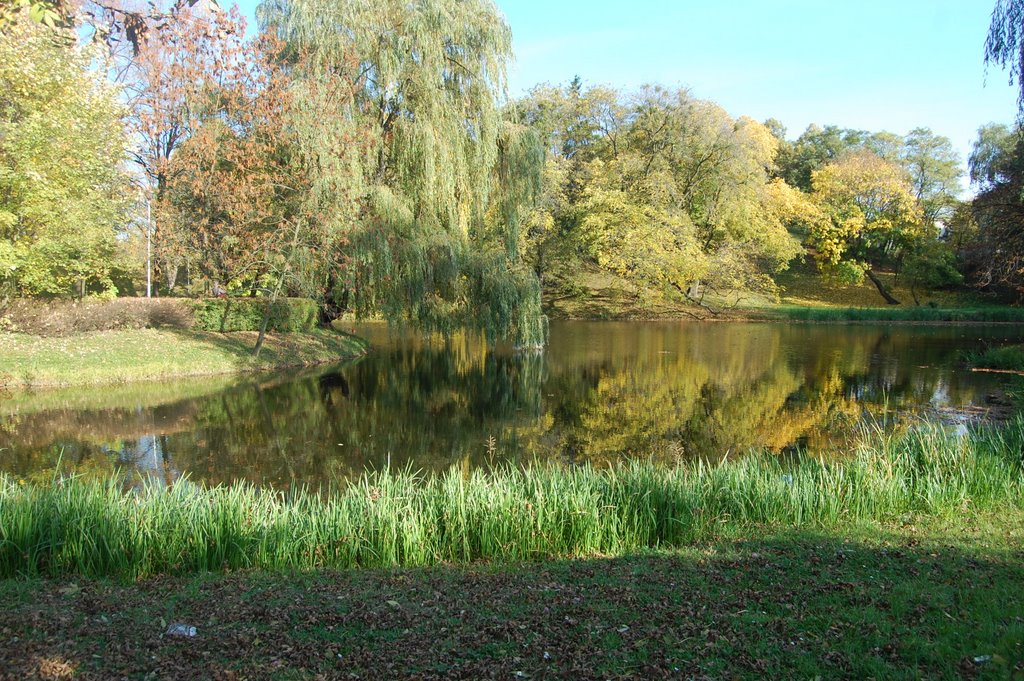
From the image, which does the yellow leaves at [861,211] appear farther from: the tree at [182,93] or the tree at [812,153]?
the tree at [182,93]

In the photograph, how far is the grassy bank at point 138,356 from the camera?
15.2 meters

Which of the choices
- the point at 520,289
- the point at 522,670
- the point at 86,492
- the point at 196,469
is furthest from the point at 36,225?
the point at 522,670

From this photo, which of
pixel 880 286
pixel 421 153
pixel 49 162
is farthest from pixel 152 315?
pixel 880 286

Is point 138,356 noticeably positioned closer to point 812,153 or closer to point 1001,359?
point 1001,359

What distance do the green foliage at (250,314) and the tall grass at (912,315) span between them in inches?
1005

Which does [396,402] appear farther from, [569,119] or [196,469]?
[569,119]

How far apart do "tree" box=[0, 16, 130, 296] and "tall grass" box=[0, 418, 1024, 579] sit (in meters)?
11.8

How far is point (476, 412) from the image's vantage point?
13461 mm

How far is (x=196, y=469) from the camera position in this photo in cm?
932

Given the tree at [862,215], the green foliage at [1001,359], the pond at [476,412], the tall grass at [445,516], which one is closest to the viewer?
the tall grass at [445,516]

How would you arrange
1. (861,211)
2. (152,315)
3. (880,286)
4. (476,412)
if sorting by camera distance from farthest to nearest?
(880,286) → (861,211) → (152,315) → (476,412)

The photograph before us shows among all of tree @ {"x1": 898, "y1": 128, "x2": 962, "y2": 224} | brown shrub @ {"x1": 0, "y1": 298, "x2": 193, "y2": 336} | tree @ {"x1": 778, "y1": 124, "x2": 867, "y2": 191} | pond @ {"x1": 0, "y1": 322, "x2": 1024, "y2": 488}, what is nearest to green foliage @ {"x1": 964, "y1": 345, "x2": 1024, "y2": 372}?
pond @ {"x1": 0, "y1": 322, "x2": 1024, "y2": 488}

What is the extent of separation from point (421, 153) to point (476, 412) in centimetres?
833

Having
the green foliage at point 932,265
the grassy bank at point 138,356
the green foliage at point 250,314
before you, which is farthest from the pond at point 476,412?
the green foliage at point 932,265
